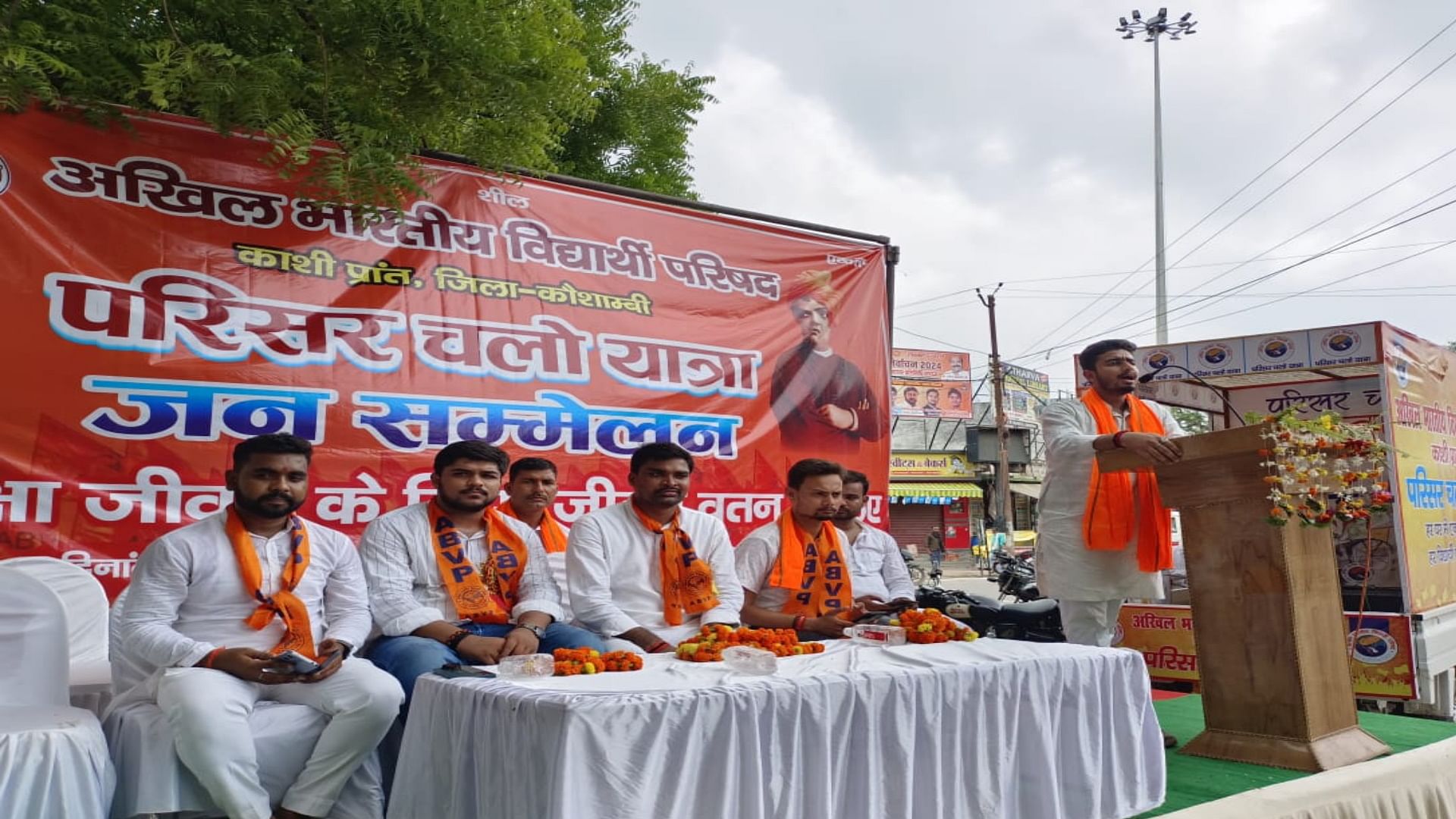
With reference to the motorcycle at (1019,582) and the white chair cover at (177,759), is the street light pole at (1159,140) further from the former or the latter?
the white chair cover at (177,759)

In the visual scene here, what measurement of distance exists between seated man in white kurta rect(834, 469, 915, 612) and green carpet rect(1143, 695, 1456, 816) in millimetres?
1297

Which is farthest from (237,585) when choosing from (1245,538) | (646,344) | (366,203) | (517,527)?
(1245,538)

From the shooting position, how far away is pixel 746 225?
19.6 feet

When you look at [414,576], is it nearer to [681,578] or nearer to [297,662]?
[297,662]

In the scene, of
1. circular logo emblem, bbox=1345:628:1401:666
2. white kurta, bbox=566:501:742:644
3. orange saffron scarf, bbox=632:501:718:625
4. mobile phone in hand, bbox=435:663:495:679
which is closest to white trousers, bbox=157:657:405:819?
mobile phone in hand, bbox=435:663:495:679

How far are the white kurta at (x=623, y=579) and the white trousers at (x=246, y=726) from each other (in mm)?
896

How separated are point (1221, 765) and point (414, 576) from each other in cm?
303

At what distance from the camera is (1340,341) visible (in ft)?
22.3

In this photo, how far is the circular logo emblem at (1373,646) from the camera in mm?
5773

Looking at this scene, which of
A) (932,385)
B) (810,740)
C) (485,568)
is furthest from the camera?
(932,385)

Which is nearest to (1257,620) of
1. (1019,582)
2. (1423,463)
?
(1423,463)

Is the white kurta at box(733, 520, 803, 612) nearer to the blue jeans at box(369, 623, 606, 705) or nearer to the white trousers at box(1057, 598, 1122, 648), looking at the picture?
the blue jeans at box(369, 623, 606, 705)

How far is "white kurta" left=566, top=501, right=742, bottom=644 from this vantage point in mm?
3768

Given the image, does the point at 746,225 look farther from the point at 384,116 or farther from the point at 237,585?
the point at 237,585
